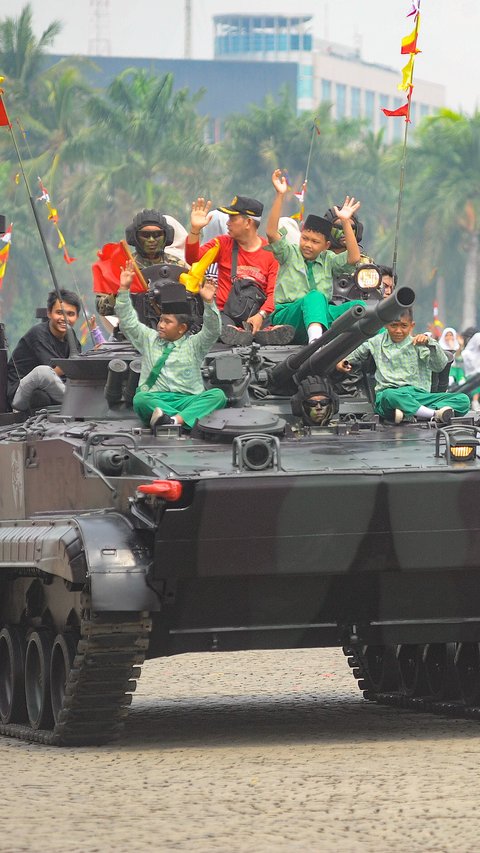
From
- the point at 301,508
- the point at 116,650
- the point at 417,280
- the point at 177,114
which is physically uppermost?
the point at 301,508

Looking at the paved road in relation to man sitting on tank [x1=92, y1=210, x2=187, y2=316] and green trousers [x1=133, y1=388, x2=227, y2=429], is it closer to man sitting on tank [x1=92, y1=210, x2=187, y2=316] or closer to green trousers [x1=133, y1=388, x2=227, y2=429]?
green trousers [x1=133, y1=388, x2=227, y2=429]

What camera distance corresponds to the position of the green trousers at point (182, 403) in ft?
42.0

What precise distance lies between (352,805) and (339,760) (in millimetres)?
1579

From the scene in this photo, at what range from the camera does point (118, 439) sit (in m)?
12.2

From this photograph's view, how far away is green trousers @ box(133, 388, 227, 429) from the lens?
42.0 ft

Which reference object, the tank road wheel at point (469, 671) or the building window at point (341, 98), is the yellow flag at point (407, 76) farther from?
the building window at point (341, 98)

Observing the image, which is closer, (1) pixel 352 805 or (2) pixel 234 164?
(1) pixel 352 805

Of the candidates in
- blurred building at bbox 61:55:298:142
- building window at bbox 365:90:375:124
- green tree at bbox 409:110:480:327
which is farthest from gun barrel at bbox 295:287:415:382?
building window at bbox 365:90:375:124

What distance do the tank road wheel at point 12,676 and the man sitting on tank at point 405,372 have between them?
2.80 metres

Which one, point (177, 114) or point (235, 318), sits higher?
point (235, 318)

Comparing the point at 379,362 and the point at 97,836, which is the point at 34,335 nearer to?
the point at 379,362

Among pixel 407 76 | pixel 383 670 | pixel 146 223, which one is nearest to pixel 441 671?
pixel 383 670

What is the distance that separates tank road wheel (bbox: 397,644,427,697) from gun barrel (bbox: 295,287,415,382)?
2.27 m

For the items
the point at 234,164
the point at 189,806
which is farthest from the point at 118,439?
the point at 234,164
